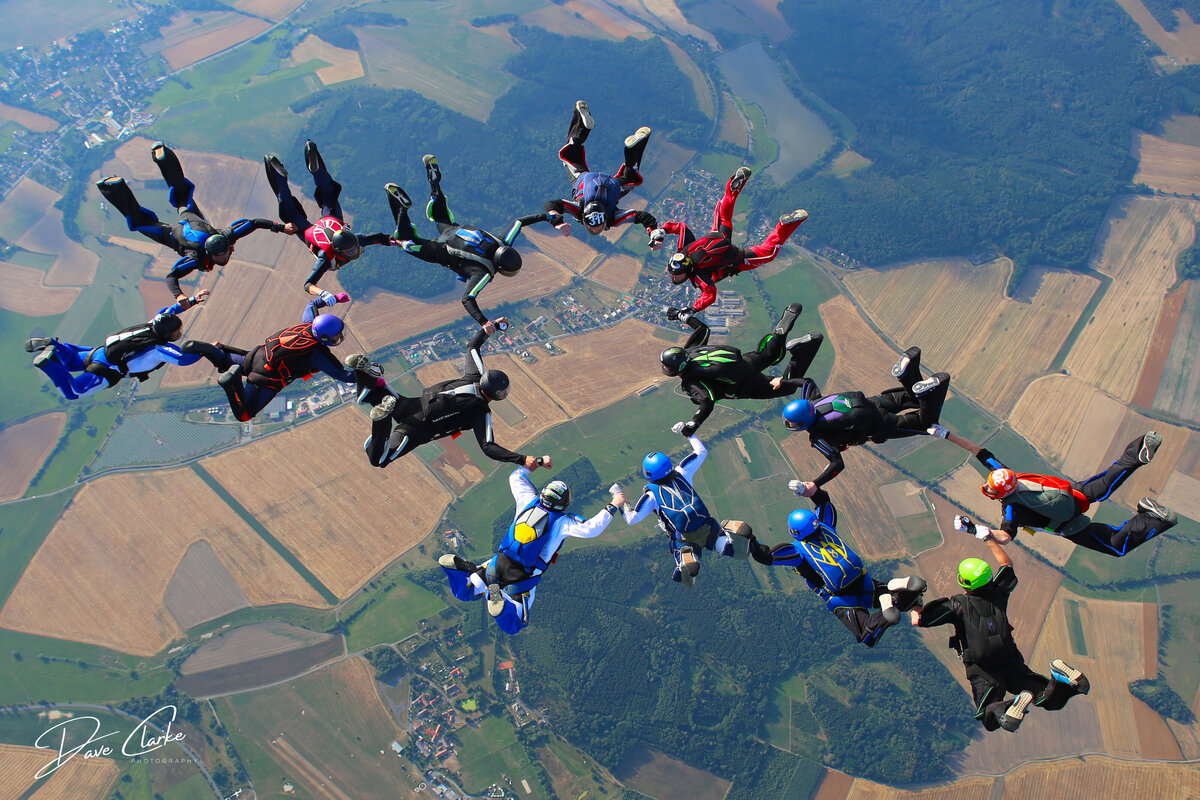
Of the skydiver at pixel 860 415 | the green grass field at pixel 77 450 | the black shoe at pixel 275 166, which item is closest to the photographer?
the skydiver at pixel 860 415

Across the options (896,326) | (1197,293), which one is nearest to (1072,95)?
(1197,293)

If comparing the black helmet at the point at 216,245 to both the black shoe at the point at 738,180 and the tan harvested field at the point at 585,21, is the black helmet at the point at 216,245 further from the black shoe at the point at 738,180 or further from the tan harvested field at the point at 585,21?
the tan harvested field at the point at 585,21

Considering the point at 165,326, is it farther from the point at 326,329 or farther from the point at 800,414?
the point at 800,414

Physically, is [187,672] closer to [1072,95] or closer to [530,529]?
[530,529]

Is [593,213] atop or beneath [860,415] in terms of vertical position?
atop

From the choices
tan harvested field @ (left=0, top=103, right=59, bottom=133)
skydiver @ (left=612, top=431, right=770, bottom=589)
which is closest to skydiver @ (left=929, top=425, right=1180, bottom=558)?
skydiver @ (left=612, top=431, right=770, bottom=589)

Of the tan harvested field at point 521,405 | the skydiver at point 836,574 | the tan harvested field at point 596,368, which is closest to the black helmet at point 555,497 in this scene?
the skydiver at point 836,574

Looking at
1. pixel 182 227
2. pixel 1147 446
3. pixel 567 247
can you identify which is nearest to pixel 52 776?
pixel 182 227
